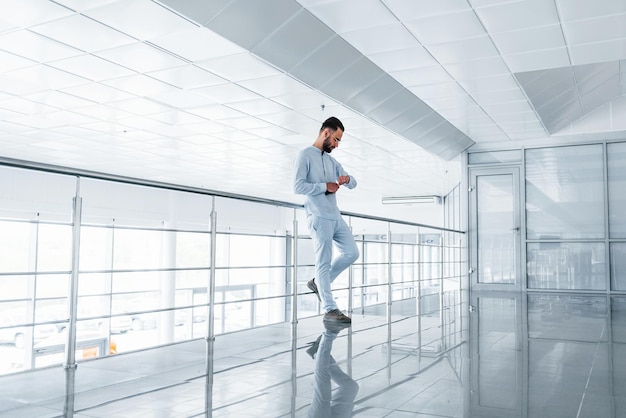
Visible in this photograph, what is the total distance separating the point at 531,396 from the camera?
4.66 ft

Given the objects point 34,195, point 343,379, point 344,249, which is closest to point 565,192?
point 344,249

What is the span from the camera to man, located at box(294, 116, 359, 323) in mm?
2695

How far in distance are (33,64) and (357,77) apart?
2580 millimetres

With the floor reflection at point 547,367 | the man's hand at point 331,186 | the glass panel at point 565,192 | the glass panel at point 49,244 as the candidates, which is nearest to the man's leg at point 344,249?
the man's hand at point 331,186

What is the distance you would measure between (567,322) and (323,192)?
179 cm

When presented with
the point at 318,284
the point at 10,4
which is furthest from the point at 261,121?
Answer: the point at 318,284

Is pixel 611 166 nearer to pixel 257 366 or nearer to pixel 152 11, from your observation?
pixel 152 11

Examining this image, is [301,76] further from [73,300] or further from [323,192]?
[73,300]

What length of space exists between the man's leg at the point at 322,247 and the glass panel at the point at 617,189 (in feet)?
17.0

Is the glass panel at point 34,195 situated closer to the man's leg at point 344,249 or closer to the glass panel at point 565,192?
the glass panel at point 565,192

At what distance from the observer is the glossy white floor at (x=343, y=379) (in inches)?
50.6

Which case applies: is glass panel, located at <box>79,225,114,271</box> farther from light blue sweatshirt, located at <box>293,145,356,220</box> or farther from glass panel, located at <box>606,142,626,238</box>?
light blue sweatshirt, located at <box>293,145,356,220</box>

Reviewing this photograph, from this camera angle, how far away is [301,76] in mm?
4551

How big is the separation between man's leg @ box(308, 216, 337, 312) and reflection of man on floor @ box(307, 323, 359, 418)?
734 mm
